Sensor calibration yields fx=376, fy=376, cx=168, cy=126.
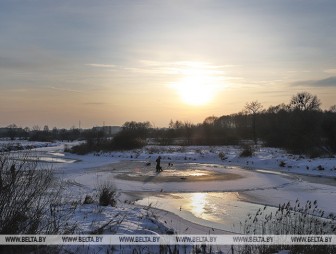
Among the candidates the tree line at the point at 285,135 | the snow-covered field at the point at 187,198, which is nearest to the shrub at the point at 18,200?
the snow-covered field at the point at 187,198

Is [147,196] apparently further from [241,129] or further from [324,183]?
[241,129]

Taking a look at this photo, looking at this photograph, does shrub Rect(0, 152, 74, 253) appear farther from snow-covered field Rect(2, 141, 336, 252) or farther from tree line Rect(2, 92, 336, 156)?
tree line Rect(2, 92, 336, 156)

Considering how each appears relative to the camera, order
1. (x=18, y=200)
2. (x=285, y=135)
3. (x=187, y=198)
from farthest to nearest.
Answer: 1. (x=285, y=135)
2. (x=187, y=198)
3. (x=18, y=200)

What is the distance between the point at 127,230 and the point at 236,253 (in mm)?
2720

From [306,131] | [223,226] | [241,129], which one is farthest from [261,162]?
[241,129]

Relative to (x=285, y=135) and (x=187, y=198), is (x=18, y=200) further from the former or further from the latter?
(x=285, y=135)

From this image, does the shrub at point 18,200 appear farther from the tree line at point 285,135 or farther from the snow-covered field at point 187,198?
the tree line at point 285,135

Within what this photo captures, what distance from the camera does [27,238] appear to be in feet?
19.6

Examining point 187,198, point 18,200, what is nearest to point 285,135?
point 187,198

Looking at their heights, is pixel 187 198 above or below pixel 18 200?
below

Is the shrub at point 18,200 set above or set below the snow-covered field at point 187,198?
above

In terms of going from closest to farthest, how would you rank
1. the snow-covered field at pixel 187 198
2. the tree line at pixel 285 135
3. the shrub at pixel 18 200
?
the shrub at pixel 18 200
the snow-covered field at pixel 187 198
the tree line at pixel 285 135

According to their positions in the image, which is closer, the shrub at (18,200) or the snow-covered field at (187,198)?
the shrub at (18,200)

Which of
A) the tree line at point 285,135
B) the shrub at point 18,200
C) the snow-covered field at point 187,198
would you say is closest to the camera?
the shrub at point 18,200
